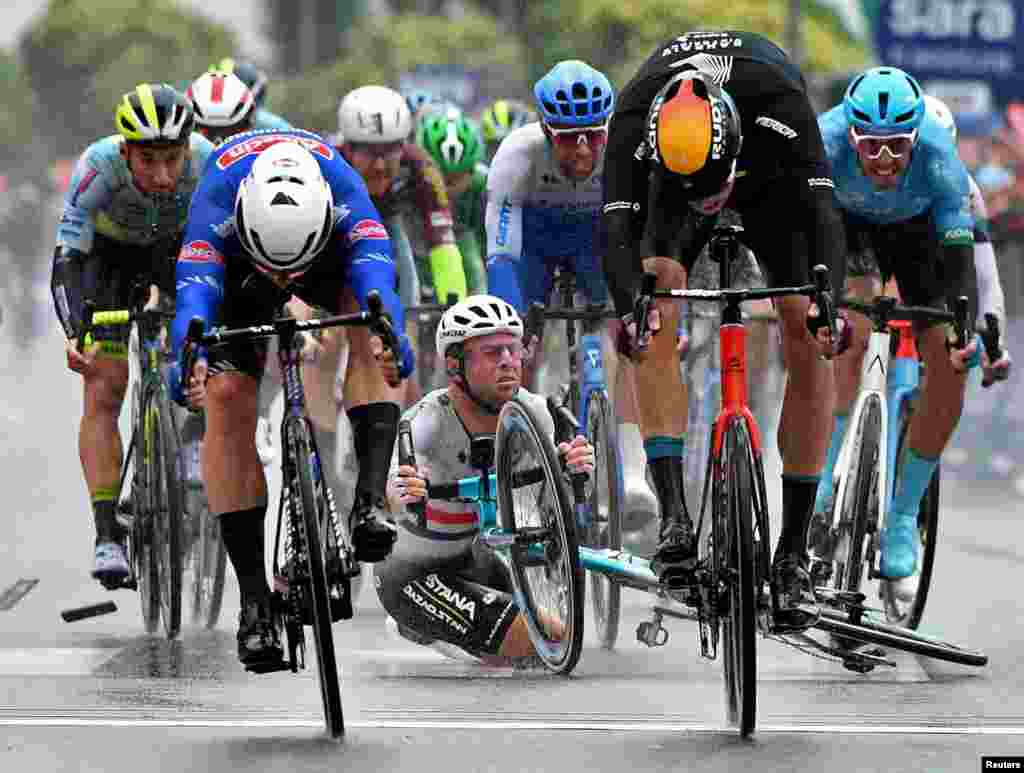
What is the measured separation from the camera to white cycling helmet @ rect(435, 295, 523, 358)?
1016 cm

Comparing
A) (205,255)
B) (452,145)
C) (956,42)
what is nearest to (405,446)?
(205,255)

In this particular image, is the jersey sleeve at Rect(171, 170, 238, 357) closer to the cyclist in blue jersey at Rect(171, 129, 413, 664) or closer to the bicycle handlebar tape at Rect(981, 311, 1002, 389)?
the cyclist in blue jersey at Rect(171, 129, 413, 664)

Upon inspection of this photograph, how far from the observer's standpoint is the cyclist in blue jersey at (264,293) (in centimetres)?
862

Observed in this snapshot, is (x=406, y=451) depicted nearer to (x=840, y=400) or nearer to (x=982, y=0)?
(x=840, y=400)

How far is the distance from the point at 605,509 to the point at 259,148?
2313 millimetres

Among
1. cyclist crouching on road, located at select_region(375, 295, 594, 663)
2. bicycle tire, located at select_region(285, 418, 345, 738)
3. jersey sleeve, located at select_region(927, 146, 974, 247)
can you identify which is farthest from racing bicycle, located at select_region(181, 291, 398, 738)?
jersey sleeve, located at select_region(927, 146, 974, 247)

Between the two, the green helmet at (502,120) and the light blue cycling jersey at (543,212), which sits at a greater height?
the green helmet at (502,120)

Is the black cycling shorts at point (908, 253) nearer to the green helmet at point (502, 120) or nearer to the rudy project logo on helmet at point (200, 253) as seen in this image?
the rudy project logo on helmet at point (200, 253)

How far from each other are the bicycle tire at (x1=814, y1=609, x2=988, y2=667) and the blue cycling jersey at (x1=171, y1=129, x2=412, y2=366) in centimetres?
176

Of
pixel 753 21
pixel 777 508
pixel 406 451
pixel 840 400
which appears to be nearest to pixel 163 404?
pixel 406 451

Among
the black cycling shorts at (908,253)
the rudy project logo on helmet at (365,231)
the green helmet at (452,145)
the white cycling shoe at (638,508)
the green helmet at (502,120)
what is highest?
the green helmet at (502,120)

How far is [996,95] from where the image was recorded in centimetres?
3416

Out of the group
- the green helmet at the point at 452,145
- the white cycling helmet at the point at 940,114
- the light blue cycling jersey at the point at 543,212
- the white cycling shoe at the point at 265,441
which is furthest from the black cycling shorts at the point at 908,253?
the green helmet at the point at 452,145

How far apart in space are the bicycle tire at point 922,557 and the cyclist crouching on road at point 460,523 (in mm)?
1590
